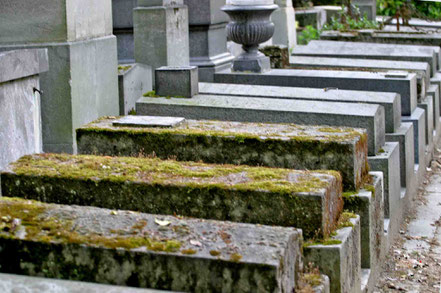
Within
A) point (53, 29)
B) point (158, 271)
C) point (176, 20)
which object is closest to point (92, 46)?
point (53, 29)

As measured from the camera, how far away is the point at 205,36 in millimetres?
10977

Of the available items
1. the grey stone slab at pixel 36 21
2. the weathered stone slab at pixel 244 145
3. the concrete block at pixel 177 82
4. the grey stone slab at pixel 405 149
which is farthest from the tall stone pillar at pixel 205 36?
the weathered stone slab at pixel 244 145

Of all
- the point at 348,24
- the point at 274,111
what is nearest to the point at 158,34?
the point at 274,111

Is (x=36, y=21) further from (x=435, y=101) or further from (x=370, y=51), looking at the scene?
(x=370, y=51)

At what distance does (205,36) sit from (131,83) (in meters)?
2.68

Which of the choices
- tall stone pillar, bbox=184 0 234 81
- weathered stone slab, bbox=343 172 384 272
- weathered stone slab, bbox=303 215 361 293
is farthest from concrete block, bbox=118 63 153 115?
weathered stone slab, bbox=303 215 361 293

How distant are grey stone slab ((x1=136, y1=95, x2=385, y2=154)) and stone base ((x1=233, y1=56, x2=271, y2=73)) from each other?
2.14m

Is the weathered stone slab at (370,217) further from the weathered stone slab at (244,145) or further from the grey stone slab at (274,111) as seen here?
the grey stone slab at (274,111)

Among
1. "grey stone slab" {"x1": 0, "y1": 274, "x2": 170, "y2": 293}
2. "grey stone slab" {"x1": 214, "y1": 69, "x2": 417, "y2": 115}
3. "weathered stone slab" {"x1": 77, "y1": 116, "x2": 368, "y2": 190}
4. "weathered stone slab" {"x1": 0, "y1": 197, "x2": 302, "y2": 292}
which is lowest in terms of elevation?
"grey stone slab" {"x1": 0, "y1": 274, "x2": 170, "y2": 293}

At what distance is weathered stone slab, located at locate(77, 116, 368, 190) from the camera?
510 centimetres

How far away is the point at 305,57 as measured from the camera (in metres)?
10.9

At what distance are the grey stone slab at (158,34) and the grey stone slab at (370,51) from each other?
8.26ft

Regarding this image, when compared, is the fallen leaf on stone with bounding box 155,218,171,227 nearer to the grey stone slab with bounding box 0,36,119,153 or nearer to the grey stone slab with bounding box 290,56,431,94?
the grey stone slab with bounding box 0,36,119,153

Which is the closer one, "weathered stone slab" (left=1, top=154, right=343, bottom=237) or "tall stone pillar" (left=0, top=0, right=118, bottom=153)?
"weathered stone slab" (left=1, top=154, right=343, bottom=237)
